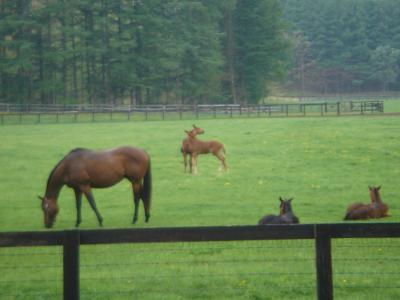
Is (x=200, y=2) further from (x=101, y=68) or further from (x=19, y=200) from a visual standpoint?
(x=19, y=200)

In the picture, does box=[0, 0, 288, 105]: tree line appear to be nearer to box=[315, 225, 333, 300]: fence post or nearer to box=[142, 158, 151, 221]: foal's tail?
box=[142, 158, 151, 221]: foal's tail

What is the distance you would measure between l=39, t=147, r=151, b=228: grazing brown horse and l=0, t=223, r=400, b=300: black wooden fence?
24.0 ft

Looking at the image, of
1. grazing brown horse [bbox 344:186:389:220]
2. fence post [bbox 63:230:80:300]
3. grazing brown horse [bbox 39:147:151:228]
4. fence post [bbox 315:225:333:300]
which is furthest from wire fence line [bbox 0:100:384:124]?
fence post [bbox 315:225:333:300]

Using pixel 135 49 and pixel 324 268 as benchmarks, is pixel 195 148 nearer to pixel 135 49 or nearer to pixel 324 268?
pixel 324 268

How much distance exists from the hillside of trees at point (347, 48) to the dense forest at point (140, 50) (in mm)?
36548

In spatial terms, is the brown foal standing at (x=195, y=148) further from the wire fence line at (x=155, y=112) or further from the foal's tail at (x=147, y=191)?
the wire fence line at (x=155, y=112)

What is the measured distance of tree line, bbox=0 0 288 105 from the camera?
222 feet

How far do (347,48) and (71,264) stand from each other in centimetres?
11573

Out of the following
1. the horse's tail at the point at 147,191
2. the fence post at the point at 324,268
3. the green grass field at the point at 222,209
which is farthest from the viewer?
the horse's tail at the point at 147,191

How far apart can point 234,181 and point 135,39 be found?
2059 inches

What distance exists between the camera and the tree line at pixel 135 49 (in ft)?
222

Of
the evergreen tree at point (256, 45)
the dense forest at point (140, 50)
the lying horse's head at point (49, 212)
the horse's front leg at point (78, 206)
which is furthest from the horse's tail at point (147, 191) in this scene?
the evergreen tree at point (256, 45)

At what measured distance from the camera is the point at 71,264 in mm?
6504

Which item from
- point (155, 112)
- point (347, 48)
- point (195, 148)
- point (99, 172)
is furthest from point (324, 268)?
point (347, 48)
